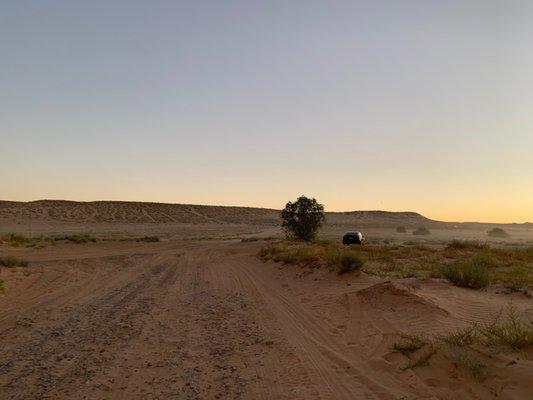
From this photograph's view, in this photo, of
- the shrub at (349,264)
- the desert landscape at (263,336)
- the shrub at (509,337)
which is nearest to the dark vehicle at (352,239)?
the desert landscape at (263,336)

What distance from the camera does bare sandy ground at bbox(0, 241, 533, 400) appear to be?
6.62m

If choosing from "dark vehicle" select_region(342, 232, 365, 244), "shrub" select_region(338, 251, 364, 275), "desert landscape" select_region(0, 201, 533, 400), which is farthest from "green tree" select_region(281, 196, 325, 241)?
"shrub" select_region(338, 251, 364, 275)

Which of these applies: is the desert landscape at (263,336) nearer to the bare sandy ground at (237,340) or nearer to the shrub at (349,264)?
the bare sandy ground at (237,340)

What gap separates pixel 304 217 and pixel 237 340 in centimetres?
4135

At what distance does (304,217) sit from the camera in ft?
166

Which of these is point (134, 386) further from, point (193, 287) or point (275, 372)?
point (193, 287)

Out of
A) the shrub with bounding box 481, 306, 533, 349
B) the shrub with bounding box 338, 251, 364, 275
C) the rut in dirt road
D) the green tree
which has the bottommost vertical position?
the rut in dirt road

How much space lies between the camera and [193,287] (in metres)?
17.2

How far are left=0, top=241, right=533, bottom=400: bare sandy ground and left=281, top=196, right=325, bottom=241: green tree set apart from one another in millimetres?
32260

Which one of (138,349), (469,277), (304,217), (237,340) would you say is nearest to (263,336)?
(237,340)

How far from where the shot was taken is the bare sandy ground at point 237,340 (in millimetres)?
6621

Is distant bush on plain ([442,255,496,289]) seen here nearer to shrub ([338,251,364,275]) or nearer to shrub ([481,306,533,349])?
shrub ([338,251,364,275])

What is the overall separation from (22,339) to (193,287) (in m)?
8.22

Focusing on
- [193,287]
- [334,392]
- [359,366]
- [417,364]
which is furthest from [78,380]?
[193,287]
